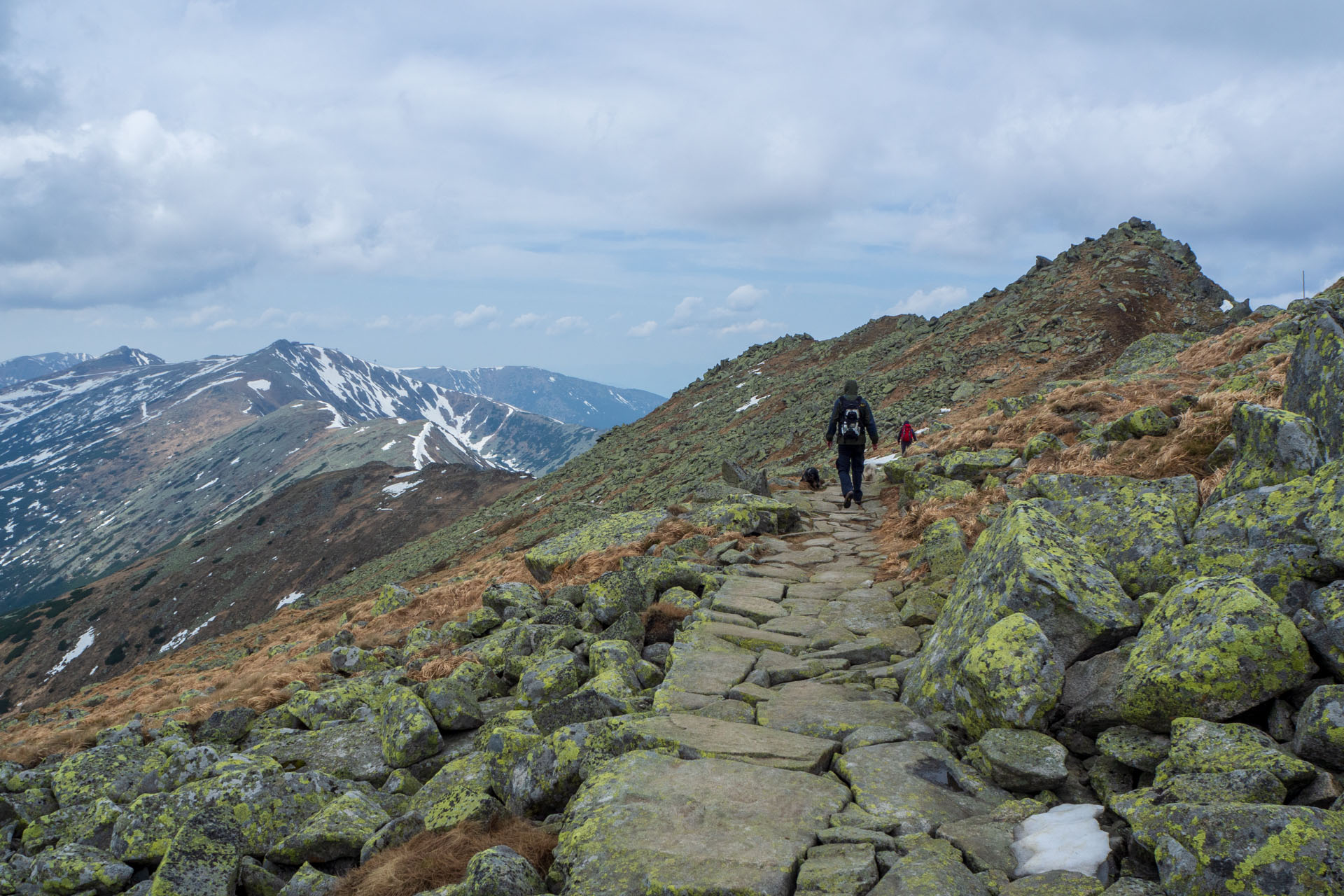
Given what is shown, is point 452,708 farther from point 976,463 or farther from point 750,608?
point 976,463

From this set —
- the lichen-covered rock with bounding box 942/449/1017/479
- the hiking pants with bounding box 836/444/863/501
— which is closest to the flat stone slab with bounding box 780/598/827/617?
the lichen-covered rock with bounding box 942/449/1017/479

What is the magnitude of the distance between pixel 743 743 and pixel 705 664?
7.69 feet

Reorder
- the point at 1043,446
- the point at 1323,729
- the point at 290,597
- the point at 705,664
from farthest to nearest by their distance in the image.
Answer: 1. the point at 290,597
2. the point at 1043,446
3. the point at 705,664
4. the point at 1323,729

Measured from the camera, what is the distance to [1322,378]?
25.9 ft

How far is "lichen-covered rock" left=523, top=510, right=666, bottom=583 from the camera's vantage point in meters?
17.5

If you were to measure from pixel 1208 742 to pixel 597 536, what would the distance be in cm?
1440

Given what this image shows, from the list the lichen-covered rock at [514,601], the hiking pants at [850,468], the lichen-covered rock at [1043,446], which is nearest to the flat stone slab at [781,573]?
the lichen-covered rock at [514,601]

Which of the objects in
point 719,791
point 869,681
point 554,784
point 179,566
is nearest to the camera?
point 719,791

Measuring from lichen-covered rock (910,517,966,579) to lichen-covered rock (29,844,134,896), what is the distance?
11.2 m

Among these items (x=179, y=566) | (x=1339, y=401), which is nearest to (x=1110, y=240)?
(x=1339, y=401)

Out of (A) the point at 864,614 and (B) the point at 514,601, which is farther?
(B) the point at 514,601

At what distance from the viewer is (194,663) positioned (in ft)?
88.2

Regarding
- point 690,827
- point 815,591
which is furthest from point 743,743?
point 815,591

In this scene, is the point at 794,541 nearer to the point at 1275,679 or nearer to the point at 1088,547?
the point at 1088,547
